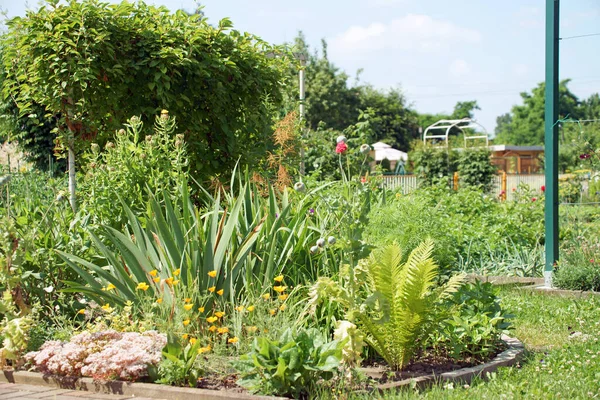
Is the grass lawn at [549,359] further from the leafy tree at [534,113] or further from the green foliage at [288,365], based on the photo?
the leafy tree at [534,113]

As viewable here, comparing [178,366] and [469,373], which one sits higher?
[178,366]

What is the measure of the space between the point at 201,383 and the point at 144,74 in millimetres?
3988

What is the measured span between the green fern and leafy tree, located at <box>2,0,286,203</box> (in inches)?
141

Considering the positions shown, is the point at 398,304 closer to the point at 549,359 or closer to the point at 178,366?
the point at 549,359

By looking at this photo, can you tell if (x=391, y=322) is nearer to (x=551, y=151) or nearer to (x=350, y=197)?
(x=350, y=197)

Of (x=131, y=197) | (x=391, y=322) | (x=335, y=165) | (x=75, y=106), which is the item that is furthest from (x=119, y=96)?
(x=335, y=165)

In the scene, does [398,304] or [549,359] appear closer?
[398,304]

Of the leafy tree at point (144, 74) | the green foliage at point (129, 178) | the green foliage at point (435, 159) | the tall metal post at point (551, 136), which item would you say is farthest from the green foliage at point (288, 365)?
the green foliage at point (435, 159)

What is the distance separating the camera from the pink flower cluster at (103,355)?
3893 millimetres

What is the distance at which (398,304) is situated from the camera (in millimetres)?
4199

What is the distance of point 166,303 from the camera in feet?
14.7

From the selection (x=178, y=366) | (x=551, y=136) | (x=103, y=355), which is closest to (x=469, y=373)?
(x=178, y=366)

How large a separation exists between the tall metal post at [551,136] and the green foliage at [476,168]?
1795 cm

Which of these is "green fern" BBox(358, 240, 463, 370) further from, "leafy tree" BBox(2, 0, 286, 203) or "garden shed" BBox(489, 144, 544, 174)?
"garden shed" BBox(489, 144, 544, 174)
